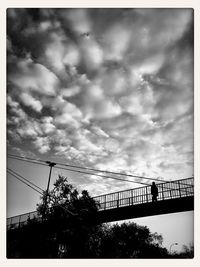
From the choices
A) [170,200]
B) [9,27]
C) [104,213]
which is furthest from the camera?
[104,213]

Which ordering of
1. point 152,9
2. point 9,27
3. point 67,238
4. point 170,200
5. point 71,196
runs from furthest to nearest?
point 71,196, point 67,238, point 170,200, point 9,27, point 152,9

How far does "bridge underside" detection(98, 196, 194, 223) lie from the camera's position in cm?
844

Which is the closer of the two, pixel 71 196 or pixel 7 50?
pixel 7 50

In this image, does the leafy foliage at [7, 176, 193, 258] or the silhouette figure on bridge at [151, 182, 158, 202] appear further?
the silhouette figure on bridge at [151, 182, 158, 202]

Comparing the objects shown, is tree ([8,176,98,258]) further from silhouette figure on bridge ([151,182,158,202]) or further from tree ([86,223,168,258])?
tree ([86,223,168,258])

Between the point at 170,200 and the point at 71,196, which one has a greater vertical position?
the point at 170,200

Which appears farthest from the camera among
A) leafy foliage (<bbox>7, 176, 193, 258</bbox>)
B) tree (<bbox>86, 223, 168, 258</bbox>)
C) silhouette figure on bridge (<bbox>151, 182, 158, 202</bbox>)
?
tree (<bbox>86, 223, 168, 258</bbox>)

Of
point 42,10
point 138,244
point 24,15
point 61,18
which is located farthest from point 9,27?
point 138,244

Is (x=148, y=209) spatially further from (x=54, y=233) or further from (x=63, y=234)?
(x=63, y=234)

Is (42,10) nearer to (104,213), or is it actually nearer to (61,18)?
(61,18)

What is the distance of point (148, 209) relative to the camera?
30.0 feet

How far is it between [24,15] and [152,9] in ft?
12.9

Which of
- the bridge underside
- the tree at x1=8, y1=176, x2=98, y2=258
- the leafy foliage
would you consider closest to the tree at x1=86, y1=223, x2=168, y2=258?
the leafy foliage

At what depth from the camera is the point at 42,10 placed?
6.04 meters
